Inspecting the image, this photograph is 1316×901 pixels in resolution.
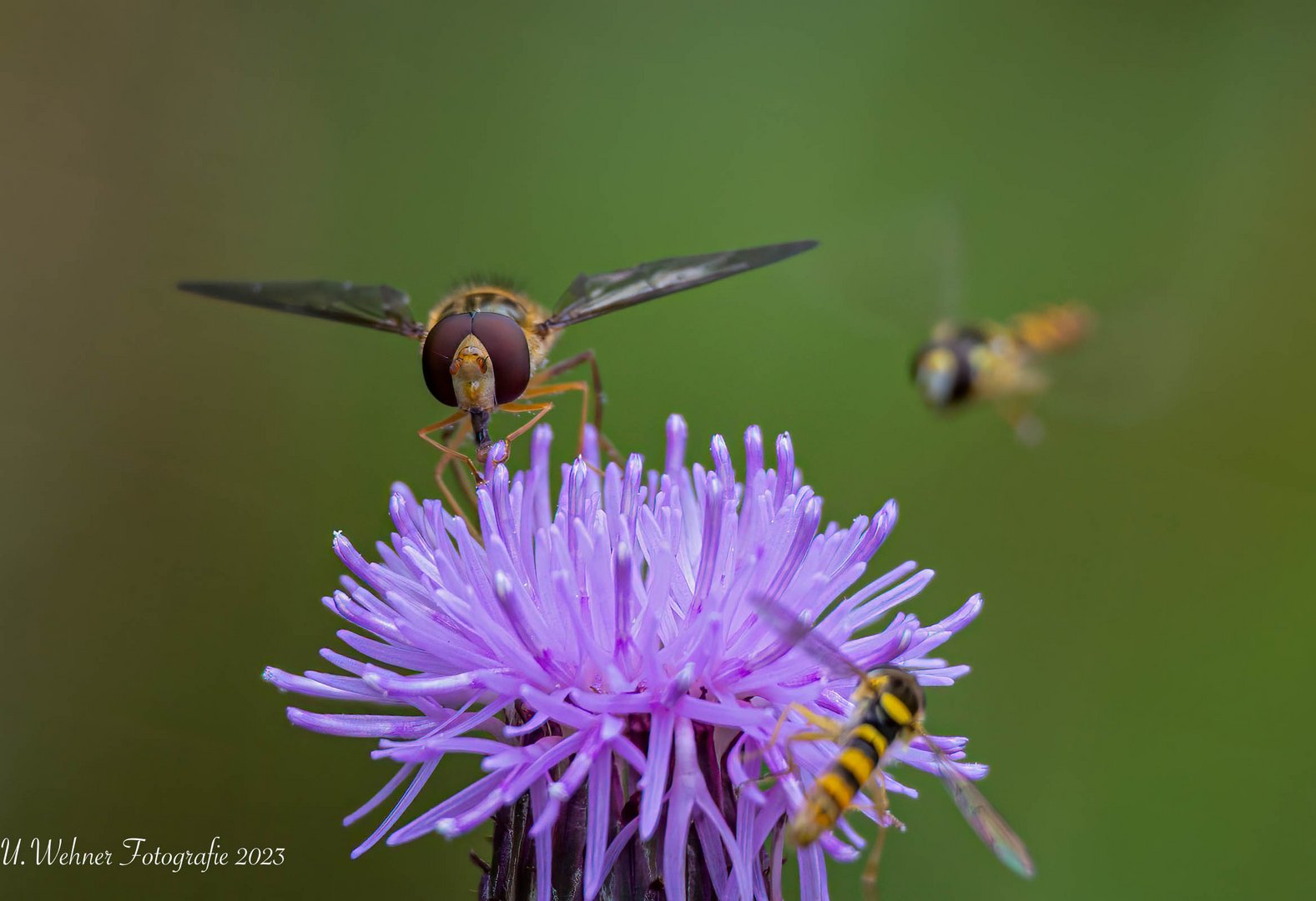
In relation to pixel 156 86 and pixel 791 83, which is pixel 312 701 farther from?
pixel 791 83

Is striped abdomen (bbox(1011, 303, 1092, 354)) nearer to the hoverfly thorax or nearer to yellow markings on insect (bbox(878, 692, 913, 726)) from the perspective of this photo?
the hoverfly thorax

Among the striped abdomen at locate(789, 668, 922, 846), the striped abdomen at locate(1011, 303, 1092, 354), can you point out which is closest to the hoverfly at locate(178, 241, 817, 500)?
the striped abdomen at locate(789, 668, 922, 846)

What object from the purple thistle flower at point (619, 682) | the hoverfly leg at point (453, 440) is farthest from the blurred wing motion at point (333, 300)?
the purple thistle flower at point (619, 682)

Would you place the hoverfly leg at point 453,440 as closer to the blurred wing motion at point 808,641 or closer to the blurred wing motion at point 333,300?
the blurred wing motion at point 333,300

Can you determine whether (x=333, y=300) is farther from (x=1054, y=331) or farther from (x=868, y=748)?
(x=1054, y=331)

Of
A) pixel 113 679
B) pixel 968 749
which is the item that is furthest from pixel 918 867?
pixel 113 679

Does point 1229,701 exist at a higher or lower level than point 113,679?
lower

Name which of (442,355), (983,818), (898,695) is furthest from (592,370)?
(983,818)
